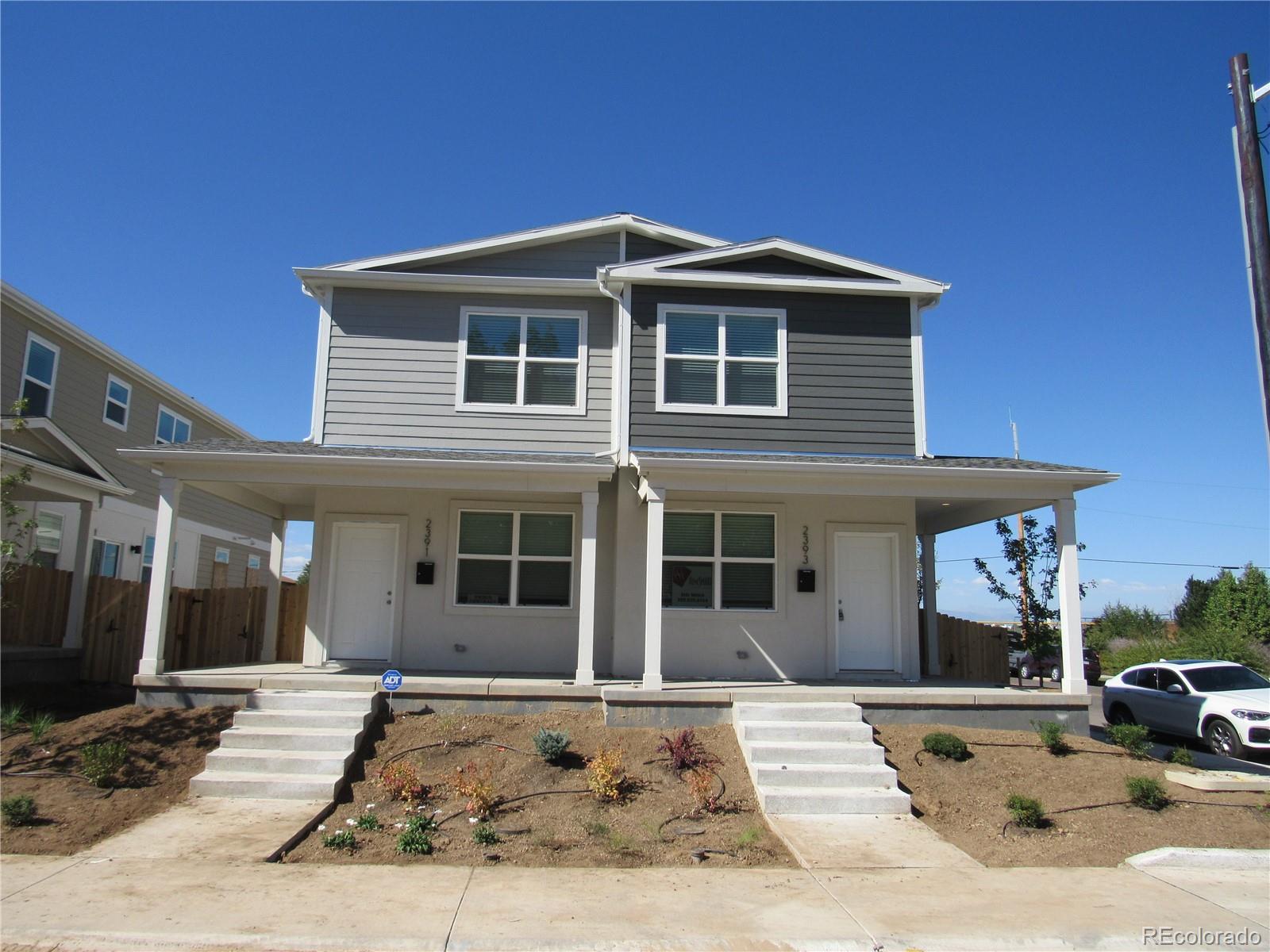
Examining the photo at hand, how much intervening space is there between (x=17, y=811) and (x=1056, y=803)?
941cm

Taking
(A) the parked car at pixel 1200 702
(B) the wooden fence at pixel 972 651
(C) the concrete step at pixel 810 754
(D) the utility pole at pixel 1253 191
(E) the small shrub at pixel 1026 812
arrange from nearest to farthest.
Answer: (D) the utility pole at pixel 1253 191 → (E) the small shrub at pixel 1026 812 → (C) the concrete step at pixel 810 754 → (A) the parked car at pixel 1200 702 → (B) the wooden fence at pixel 972 651

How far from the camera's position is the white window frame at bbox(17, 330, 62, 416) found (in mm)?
15438

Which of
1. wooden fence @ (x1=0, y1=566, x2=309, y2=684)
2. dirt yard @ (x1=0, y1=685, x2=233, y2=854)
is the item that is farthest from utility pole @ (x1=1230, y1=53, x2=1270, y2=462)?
wooden fence @ (x1=0, y1=566, x2=309, y2=684)

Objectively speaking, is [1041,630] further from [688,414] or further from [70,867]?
[70,867]

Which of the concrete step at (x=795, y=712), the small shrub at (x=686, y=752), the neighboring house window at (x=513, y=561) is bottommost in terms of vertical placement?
the small shrub at (x=686, y=752)

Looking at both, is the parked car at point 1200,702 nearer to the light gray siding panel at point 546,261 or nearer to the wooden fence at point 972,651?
the wooden fence at point 972,651

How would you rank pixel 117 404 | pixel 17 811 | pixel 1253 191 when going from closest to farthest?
→ pixel 1253 191
pixel 17 811
pixel 117 404

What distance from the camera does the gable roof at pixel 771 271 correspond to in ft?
40.5

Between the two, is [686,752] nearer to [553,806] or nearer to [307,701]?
[553,806]

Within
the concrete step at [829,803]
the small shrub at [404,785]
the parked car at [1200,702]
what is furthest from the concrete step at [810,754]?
the parked car at [1200,702]

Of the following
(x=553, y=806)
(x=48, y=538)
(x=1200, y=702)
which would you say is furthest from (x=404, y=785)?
(x=48, y=538)

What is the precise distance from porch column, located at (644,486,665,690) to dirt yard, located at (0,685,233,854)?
15.9 ft

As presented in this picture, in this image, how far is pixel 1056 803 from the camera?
8.58 meters

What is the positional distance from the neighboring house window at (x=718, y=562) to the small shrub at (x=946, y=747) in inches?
129
